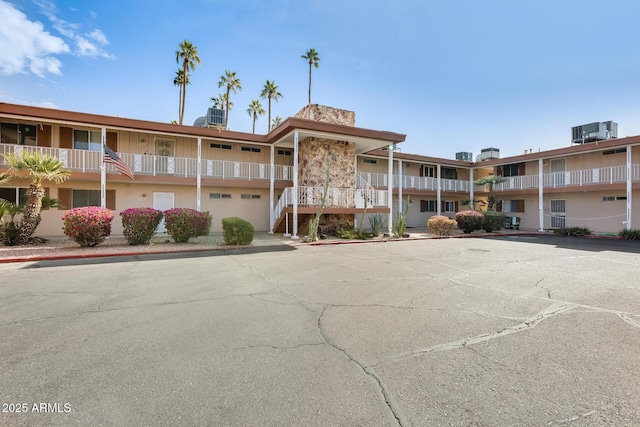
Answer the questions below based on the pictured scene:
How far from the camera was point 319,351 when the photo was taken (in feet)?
11.2

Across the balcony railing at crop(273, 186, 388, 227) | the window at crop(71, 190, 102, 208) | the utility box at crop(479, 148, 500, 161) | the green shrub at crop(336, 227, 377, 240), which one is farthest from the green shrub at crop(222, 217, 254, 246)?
the utility box at crop(479, 148, 500, 161)

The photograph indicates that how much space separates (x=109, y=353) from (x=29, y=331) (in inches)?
61.5

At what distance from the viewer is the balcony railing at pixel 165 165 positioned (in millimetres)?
14242

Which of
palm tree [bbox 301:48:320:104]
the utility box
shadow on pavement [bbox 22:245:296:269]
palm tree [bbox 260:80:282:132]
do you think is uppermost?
palm tree [bbox 301:48:320:104]

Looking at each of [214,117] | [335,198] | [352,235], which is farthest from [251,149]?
[352,235]

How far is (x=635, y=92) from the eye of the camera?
15391 mm

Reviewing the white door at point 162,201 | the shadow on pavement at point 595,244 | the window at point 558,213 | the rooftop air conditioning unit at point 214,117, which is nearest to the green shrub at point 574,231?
the window at point 558,213

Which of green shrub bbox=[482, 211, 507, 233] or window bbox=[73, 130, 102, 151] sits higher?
window bbox=[73, 130, 102, 151]

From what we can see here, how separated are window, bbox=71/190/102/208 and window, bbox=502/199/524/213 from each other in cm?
2922

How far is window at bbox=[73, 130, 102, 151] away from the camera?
50.8 feet

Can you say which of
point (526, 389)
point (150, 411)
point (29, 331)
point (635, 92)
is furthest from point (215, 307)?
point (635, 92)

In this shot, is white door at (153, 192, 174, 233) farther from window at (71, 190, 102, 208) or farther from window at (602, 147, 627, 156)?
window at (602, 147, 627, 156)

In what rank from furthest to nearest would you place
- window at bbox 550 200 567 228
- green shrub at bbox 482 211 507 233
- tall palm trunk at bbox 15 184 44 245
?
window at bbox 550 200 567 228
green shrub at bbox 482 211 507 233
tall palm trunk at bbox 15 184 44 245

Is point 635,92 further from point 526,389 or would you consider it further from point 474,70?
point 526,389
